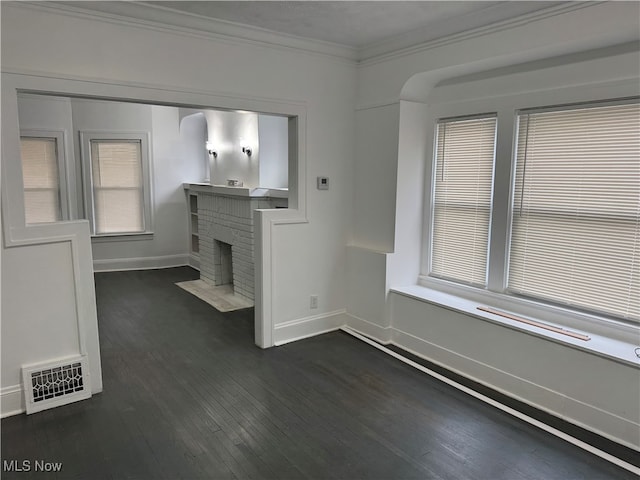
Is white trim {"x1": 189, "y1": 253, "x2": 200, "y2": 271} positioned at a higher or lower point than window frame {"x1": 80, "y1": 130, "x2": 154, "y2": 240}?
lower

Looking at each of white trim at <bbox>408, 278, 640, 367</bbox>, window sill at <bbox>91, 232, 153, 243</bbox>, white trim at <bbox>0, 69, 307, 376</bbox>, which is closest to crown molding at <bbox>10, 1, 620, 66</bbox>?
white trim at <bbox>0, 69, 307, 376</bbox>

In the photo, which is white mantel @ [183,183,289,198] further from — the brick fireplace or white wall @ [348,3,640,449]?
white wall @ [348,3,640,449]

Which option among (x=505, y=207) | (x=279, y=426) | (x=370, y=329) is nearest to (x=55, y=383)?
(x=279, y=426)

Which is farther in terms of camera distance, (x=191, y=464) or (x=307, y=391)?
(x=307, y=391)

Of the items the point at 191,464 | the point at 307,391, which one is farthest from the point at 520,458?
the point at 191,464

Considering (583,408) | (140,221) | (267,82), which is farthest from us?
(140,221)

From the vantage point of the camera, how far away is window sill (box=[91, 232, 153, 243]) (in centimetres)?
691

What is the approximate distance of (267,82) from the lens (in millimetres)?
Result: 3688

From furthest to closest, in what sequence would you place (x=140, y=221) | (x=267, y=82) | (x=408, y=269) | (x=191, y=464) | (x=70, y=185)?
(x=140, y=221), (x=70, y=185), (x=408, y=269), (x=267, y=82), (x=191, y=464)

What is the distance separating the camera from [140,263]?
7.22 metres

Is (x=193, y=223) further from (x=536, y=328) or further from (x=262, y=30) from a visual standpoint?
(x=536, y=328)

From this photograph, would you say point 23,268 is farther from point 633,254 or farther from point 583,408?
point 633,254

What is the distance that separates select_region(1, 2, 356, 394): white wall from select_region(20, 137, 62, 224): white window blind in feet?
13.1

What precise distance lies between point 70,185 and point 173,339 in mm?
3595
